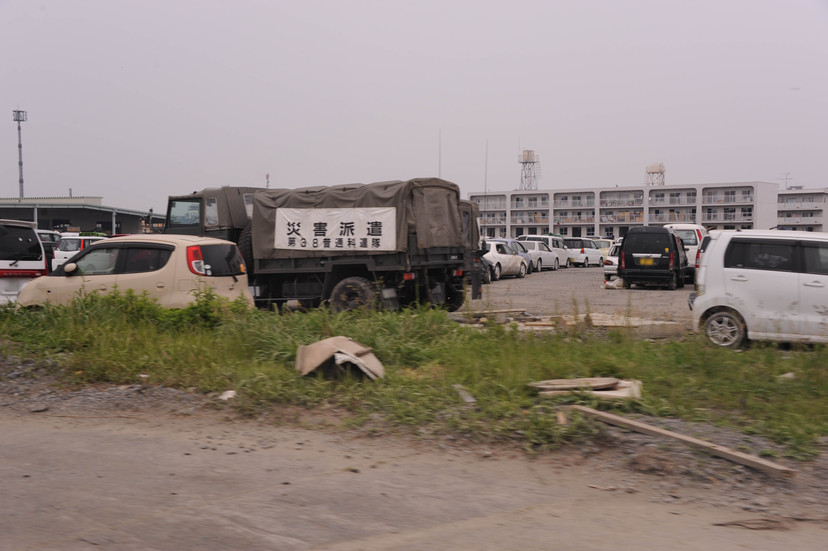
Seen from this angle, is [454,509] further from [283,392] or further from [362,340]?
[362,340]

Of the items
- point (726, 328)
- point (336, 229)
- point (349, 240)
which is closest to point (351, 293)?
point (349, 240)

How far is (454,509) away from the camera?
4102mm

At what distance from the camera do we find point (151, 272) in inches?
363

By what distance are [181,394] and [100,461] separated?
1.81m

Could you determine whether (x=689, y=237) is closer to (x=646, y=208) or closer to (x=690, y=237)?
(x=690, y=237)

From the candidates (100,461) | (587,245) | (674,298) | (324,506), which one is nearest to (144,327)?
(100,461)

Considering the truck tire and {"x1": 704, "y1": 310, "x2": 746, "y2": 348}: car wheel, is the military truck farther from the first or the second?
{"x1": 704, "y1": 310, "x2": 746, "y2": 348}: car wheel

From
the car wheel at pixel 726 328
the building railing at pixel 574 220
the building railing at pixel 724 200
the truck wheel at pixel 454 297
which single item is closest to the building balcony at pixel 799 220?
the building railing at pixel 724 200

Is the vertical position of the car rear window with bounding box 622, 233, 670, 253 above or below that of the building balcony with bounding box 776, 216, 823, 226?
below

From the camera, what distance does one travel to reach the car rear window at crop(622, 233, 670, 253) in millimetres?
19641

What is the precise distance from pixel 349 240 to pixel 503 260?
1378 centimetres

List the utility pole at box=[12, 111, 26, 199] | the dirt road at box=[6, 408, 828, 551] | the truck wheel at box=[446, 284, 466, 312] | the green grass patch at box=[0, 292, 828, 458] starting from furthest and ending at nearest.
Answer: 1. the utility pole at box=[12, 111, 26, 199]
2. the truck wheel at box=[446, 284, 466, 312]
3. the green grass patch at box=[0, 292, 828, 458]
4. the dirt road at box=[6, 408, 828, 551]

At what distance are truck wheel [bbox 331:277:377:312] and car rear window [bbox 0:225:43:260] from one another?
202 inches

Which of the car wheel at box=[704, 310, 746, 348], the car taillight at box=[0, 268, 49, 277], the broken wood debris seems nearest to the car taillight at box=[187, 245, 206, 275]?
the car taillight at box=[0, 268, 49, 277]
